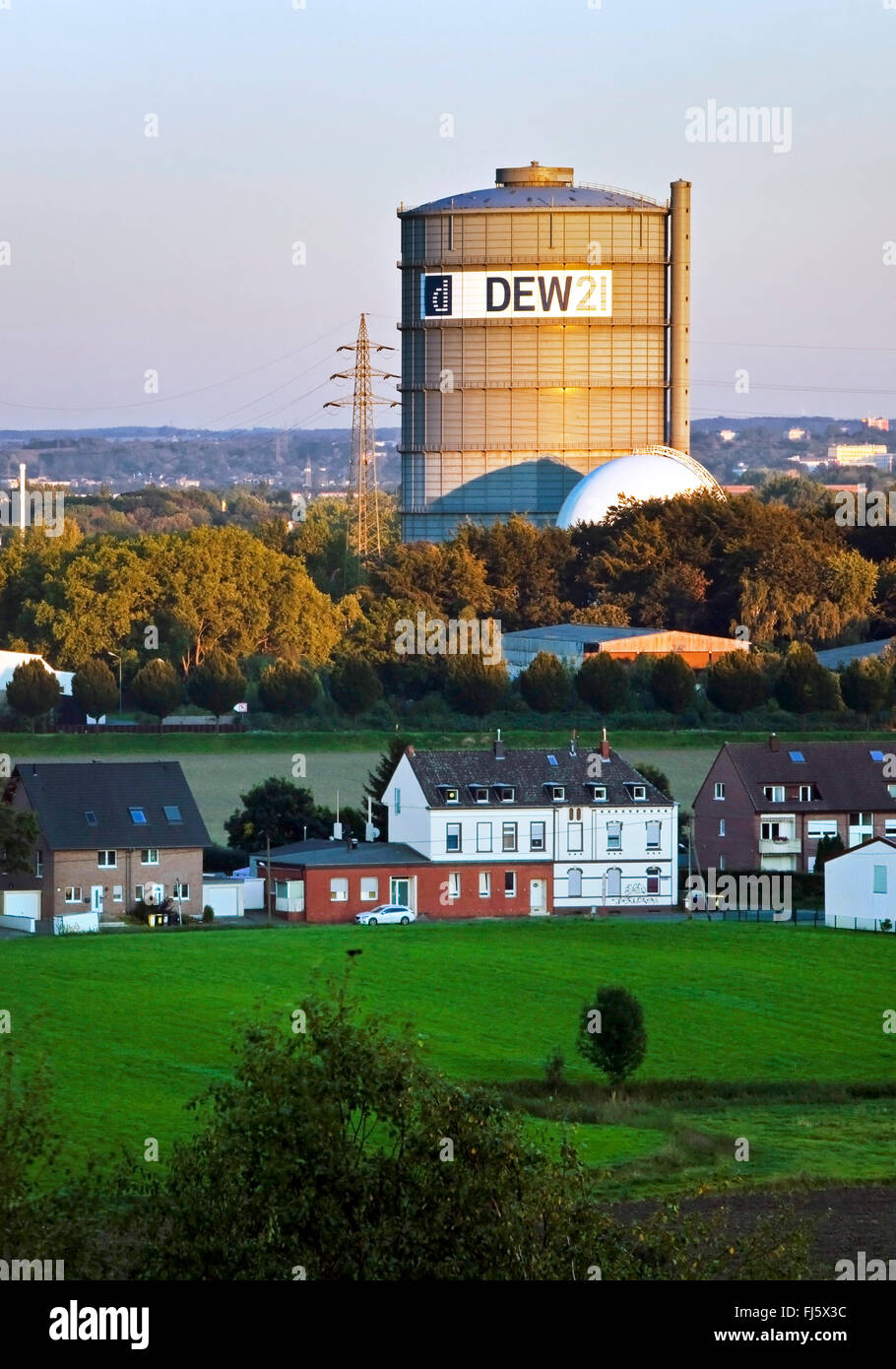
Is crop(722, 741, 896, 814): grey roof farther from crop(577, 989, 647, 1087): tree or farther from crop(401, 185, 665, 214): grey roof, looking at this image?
crop(401, 185, 665, 214): grey roof

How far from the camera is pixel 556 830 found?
4750 centimetres

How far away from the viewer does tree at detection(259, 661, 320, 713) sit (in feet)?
222

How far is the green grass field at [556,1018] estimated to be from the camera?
86.6ft

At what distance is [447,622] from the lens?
82.7 meters

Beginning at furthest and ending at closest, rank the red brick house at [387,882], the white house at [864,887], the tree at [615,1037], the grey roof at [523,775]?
the grey roof at [523,775] < the red brick house at [387,882] < the white house at [864,887] < the tree at [615,1037]

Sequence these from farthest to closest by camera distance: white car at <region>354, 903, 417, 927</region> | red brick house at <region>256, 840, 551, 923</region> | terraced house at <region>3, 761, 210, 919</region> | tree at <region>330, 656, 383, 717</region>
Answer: tree at <region>330, 656, 383, 717</region> < red brick house at <region>256, 840, 551, 923</region> < terraced house at <region>3, 761, 210, 919</region> < white car at <region>354, 903, 417, 927</region>

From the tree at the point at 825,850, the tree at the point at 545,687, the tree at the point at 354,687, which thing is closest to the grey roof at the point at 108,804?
the tree at the point at 825,850

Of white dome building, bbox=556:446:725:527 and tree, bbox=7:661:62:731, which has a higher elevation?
white dome building, bbox=556:446:725:527

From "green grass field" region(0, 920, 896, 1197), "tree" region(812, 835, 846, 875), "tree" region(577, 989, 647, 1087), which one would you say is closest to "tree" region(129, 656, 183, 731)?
"tree" region(812, 835, 846, 875)

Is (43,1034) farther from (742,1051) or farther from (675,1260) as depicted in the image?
(675,1260)

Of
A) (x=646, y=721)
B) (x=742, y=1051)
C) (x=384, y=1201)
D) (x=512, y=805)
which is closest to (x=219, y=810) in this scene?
(x=512, y=805)

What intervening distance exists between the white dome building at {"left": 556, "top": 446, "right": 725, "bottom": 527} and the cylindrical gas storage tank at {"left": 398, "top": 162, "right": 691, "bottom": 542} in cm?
104

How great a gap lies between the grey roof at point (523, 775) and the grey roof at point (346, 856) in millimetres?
1163

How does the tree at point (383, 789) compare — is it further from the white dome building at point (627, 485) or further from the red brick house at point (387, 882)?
the white dome building at point (627, 485)
